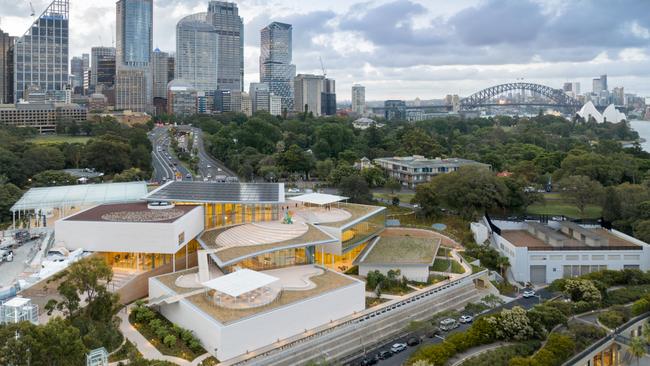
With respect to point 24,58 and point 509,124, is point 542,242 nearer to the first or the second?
point 509,124

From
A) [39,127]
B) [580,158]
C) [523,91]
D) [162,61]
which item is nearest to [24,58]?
[39,127]

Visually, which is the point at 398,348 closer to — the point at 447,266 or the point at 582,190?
the point at 447,266

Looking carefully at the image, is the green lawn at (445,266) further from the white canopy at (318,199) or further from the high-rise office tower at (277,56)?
the high-rise office tower at (277,56)

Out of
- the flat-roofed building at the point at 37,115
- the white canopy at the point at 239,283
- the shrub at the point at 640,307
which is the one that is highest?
the flat-roofed building at the point at 37,115

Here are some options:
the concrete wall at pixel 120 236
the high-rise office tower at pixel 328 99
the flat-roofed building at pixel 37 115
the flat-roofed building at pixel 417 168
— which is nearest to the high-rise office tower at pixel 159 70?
the high-rise office tower at pixel 328 99

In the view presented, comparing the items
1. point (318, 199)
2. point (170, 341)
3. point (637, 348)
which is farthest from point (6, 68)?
point (637, 348)

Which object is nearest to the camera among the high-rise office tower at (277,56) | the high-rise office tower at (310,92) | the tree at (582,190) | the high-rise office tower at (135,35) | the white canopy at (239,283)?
the white canopy at (239,283)

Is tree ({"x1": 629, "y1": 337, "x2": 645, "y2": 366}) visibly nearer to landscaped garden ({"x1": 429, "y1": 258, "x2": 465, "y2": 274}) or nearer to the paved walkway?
landscaped garden ({"x1": 429, "y1": 258, "x2": 465, "y2": 274})
